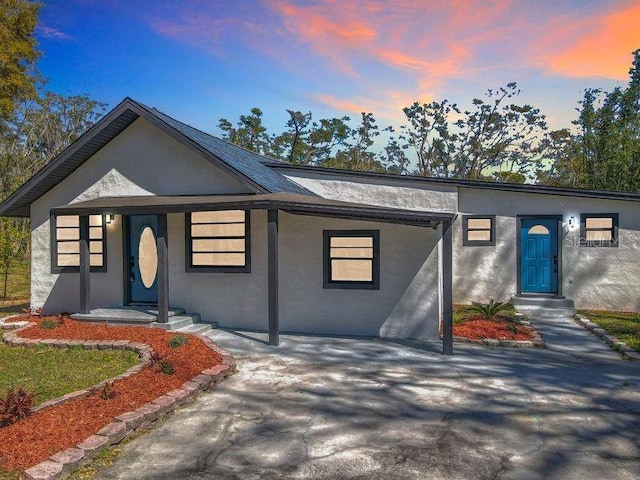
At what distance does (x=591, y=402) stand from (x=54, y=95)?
53986mm

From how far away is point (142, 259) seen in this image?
10.9m

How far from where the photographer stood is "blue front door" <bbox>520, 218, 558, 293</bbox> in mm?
12422

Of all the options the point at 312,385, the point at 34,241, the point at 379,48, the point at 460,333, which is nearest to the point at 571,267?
the point at 460,333

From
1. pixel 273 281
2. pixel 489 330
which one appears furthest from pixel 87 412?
pixel 489 330

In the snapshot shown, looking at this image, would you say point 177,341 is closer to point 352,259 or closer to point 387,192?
point 352,259

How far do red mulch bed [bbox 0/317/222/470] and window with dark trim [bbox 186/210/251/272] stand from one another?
2.53 meters

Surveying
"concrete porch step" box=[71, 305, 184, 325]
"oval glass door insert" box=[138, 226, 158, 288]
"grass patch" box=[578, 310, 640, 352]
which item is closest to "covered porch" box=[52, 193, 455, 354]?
"concrete porch step" box=[71, 305, 184, 325]

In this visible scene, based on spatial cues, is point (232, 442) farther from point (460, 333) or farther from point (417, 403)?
point (460, 333)

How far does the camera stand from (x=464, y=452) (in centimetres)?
422

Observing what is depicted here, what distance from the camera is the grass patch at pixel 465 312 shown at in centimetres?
1062

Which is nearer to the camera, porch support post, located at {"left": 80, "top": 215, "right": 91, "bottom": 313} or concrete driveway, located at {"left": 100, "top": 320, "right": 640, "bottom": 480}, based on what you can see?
concrete driveway, located at {"left": 100, "top": 320, "right": 640, "bottom": 480}

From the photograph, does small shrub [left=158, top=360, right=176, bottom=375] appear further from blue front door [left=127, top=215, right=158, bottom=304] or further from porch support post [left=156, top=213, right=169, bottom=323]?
blue front door [left=127, top=215, right=158, bottom=304]

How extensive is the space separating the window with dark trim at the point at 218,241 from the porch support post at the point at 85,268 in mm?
2431

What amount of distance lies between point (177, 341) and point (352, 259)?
4.02 metres
